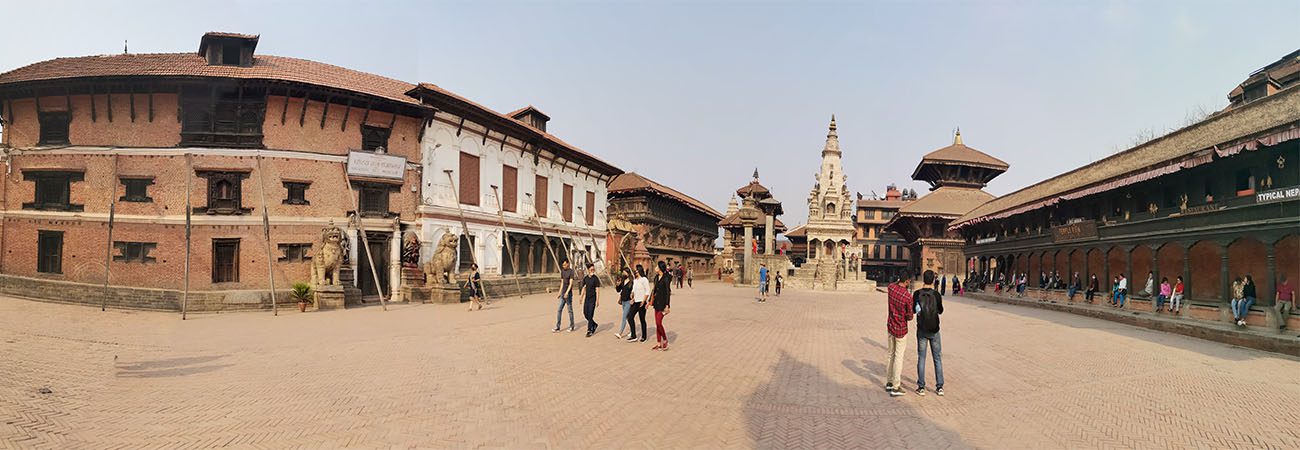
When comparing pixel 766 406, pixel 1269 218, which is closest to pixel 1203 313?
pixel 1269 218

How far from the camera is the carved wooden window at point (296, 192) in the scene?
20.7m

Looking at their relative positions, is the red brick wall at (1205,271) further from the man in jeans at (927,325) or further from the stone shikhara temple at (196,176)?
the stone shikhara temple at (196,176)

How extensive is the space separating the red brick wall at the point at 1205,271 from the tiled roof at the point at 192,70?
28370 millimetres

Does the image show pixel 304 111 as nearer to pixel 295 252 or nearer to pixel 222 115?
pixel 222 115

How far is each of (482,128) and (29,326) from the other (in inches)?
654

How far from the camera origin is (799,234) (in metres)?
89.7

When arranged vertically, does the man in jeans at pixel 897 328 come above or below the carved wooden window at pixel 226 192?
below

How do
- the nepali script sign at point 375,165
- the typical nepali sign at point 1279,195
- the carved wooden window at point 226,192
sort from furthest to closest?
the nepali script sign at point 375,165
the carved wooden window at point 226,192
the typical nepali sign at point 1279,195

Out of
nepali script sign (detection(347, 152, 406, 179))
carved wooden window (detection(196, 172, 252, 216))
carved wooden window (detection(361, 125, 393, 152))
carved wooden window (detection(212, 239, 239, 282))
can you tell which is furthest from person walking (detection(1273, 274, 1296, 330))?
carved wooden window (detection(212, 239, 239, 282))

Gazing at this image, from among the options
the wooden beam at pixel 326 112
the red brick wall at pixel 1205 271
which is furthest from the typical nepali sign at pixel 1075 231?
the wooden beam at pixel 326 112

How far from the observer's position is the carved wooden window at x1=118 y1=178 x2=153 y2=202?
19.9m

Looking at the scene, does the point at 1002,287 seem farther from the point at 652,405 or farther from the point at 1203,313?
the point at 652,405

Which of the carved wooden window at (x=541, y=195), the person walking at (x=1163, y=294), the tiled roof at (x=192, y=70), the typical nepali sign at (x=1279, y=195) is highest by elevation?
the tiled roof at (x=192, y=70)

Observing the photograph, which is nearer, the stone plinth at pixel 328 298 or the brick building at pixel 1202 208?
the brick building at pixel 1202 208
